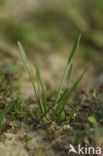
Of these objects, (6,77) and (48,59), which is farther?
(48,59)

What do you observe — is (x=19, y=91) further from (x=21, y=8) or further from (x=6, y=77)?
(x=21, y=8)

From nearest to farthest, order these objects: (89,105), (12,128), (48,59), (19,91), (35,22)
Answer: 1. (12,128)
2. (89,105)
3. (19,91)
4. (48,59)
5. (35,22)

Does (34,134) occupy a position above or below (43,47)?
below

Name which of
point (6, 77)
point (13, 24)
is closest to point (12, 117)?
point (6, 77)

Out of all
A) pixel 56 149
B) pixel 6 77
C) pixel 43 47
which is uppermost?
pixel 43 47

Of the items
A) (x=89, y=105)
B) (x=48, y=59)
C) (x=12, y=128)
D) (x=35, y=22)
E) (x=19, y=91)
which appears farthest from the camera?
(x=35, y=22)

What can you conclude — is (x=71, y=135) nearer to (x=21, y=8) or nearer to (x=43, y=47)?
(x=43, y=47)
